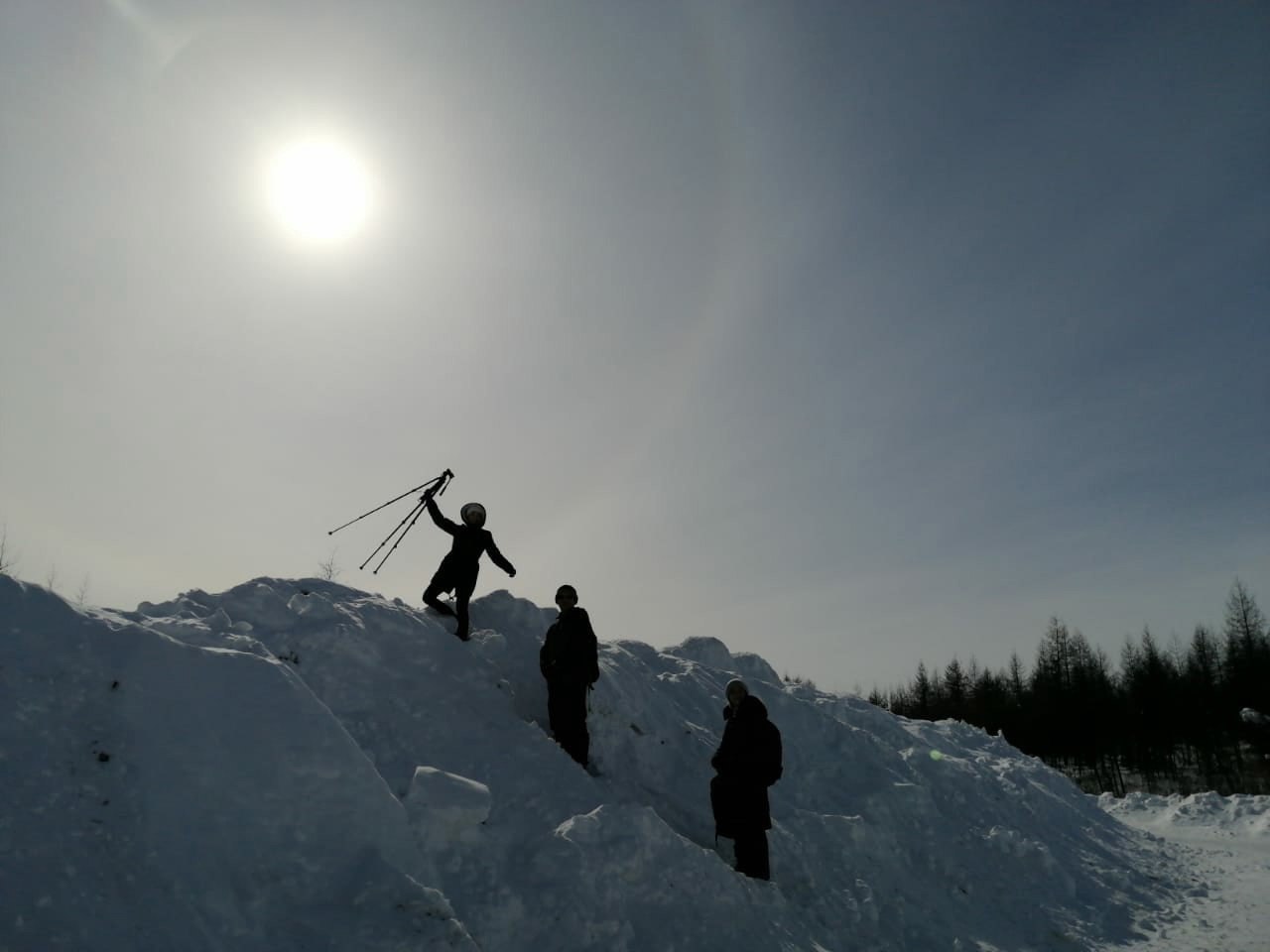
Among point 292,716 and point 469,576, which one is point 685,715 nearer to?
point 469,576

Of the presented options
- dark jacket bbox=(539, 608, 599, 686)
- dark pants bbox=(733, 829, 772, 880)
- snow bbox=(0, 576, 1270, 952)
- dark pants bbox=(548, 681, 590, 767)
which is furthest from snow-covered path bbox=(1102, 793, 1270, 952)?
dark jacket bbox=(539, 608, 599, 686)

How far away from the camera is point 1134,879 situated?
1387cm

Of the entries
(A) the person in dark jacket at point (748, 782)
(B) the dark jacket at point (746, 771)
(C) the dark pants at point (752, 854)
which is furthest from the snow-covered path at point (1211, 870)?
(B) the dark jacket at point (746, 771)

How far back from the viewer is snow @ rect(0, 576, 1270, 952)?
4.57 meters

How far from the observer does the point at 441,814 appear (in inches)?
247

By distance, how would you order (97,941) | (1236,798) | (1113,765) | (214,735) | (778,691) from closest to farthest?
(97,941) → (214,735) → (778,691) → (1236,798) → (1113,765)

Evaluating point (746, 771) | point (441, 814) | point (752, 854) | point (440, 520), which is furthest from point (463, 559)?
point (752, 854)

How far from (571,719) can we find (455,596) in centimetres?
272

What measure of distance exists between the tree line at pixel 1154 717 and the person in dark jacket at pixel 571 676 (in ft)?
155

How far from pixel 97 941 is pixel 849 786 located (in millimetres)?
11870

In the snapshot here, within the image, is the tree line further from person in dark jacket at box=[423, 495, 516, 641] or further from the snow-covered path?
person in dark jacket at box=[423, 495, 516, 641]

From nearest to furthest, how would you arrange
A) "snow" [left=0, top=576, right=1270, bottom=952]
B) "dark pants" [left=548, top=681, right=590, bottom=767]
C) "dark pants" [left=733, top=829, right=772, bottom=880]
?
"snow" [left=0, top=576, right=1270, bottom=952] → "dark pants" [left=733, top=829, right=772, bottom=880] → "dark pants" [left=548, top=681, right=590, bottom=767]

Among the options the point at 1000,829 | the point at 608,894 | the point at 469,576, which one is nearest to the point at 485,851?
the point at 608,894

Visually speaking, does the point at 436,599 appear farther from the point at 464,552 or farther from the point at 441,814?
the point at 441,814
